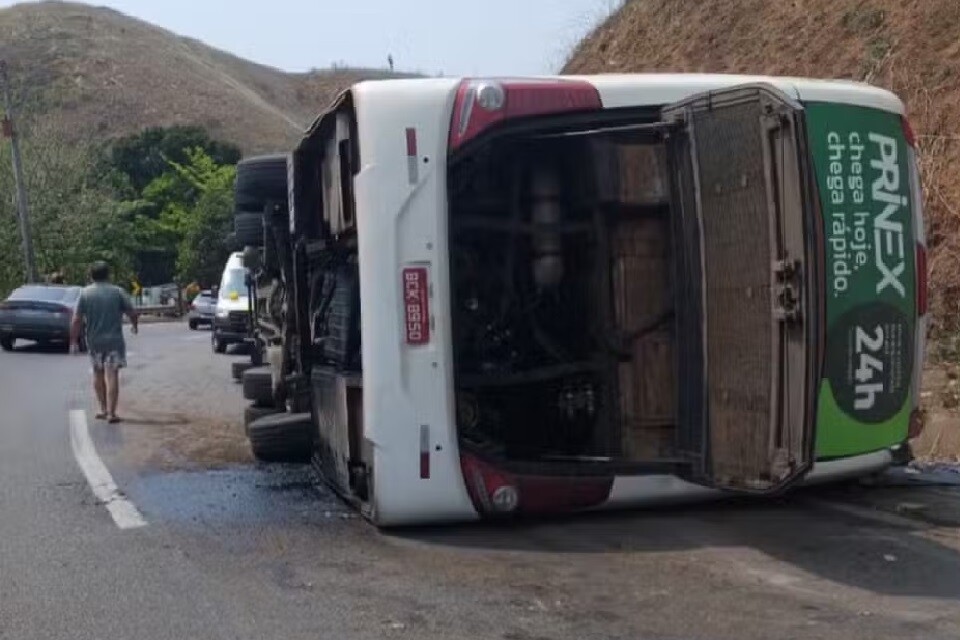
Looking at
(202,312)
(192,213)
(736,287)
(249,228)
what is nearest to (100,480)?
(249,228)

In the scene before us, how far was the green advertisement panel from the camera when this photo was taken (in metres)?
6.41

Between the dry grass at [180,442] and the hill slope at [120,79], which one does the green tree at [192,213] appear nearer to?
the hill slope at [120,79]

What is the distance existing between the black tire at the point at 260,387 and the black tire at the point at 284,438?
1.31m

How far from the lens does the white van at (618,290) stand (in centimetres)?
639

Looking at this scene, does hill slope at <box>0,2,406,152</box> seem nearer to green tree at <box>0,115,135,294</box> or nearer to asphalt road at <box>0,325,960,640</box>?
green tree at <box>0,115,135,294</box>

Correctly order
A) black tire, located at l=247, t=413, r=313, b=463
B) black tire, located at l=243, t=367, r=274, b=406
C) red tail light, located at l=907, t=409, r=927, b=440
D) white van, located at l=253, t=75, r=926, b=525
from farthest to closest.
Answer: black tire, located at l=243, t=367, r=274, b=406 → black tire, located at l=247, t=413, r=313, b=463 → red tail light, located at l=907, t=409, r=927, b=440 → white van, located at l=253, t=75, r=926, b=525

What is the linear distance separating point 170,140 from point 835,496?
64.7 metres

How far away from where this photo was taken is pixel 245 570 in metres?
6.65

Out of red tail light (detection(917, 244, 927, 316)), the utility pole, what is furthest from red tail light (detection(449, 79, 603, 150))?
the utility pole

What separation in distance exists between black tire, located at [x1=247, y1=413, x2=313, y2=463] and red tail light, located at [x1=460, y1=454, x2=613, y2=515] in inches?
104

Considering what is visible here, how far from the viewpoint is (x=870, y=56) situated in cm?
1552

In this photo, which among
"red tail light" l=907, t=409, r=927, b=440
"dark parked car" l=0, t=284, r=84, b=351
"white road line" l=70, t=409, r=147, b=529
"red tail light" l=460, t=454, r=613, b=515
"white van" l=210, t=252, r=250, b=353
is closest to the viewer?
"red tail light" l=460, t=454, r=613, b=515

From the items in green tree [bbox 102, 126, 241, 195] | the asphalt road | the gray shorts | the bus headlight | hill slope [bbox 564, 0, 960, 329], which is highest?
green tree [bbox 102, 126, 241, 195]

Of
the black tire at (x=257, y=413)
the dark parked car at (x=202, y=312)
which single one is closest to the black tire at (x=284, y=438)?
the black tire at (x=257, y=413)
